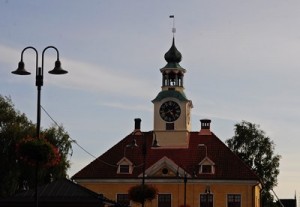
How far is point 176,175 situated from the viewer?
7406cm

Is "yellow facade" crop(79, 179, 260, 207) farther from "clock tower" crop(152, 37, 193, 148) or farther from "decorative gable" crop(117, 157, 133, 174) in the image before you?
"clock tower" crop(152, 37, 193, 148)

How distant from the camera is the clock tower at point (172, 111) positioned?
3056 inches

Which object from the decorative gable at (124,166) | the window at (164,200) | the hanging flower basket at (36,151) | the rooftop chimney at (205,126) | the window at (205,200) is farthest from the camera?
the rooftop chimney at (205,126)

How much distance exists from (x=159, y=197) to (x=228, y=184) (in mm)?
6418

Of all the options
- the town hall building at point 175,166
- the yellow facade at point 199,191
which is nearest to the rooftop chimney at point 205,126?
the town hall building at point 175,166

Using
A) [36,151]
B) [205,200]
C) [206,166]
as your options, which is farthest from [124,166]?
[36,151]

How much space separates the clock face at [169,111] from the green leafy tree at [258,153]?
13.9m

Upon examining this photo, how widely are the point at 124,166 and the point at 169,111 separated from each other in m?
6.91

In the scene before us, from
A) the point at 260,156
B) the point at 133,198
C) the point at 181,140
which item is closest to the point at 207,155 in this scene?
the point at 181,140

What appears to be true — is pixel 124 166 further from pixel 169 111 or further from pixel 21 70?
pixel 21 70

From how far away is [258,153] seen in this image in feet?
292

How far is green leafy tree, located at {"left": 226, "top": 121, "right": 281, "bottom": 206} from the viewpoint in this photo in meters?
88.4

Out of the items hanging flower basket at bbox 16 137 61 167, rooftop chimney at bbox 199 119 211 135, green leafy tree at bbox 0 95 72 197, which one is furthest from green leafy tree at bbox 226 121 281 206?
hanging flower basket at bbox 16 137 61 167

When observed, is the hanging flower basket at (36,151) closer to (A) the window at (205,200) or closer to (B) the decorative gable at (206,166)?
(A) the window at (205,200)
